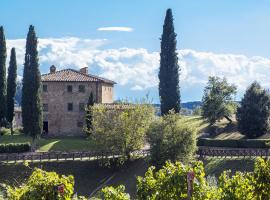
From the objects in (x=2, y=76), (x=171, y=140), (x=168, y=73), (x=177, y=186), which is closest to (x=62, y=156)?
(x=171, y=140)

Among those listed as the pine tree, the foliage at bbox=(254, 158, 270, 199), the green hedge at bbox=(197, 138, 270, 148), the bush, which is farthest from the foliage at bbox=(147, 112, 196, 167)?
the foliage at bbox=(254, 158, 270, 199)

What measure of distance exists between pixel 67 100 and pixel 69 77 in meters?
3.24

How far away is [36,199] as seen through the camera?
59.0ft

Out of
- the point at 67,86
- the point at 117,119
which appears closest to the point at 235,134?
the point at 117,119

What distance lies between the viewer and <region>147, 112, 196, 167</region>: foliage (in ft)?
168

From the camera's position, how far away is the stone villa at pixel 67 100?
73625 millimetres

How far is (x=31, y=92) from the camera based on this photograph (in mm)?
64375

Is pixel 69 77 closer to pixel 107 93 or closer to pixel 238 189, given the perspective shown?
pixel 107 93

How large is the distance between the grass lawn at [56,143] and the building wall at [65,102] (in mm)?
4994

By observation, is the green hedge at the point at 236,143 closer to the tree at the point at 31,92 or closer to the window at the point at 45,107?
the tree at the point at 31,92

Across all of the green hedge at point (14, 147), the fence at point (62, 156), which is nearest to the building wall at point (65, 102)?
the green hedge at point (14, 147)

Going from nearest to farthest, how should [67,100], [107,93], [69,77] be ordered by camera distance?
1. [67,100]
2. [69,77]
3. [107,93]

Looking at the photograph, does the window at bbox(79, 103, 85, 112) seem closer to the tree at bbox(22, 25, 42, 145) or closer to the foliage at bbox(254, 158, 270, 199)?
the tree at bbox(22, 25, 42, 145)

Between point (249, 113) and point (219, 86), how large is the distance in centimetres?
944
